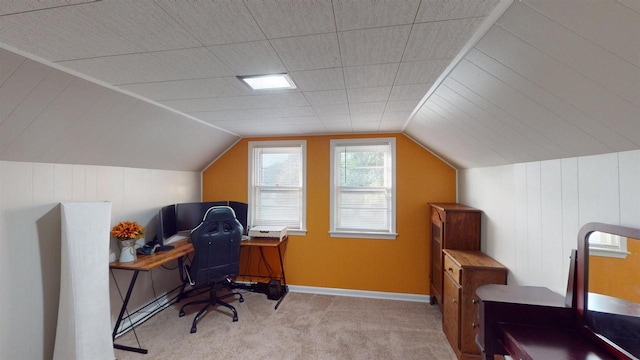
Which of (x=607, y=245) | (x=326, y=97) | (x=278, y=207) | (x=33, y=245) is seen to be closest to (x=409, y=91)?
(x=326, y=97)

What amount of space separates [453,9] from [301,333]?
9.41 ft

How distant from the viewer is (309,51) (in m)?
1.33

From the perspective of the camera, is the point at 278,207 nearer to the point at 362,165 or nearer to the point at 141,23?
the point at 362,165

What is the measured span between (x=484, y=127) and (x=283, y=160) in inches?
102

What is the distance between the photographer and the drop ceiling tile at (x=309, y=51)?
1222 millimetres

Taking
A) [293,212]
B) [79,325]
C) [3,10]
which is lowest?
[79,325]

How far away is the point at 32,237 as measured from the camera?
1794 millimetres

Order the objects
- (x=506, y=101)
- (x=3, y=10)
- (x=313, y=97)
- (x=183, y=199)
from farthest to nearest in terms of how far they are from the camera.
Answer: (x=183, y=199)
(x=313, y=97)
(x=506, y=101)
(x=3, y=10)

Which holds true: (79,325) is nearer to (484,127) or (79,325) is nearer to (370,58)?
(370,58)

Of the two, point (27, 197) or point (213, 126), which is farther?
point (213, 126)

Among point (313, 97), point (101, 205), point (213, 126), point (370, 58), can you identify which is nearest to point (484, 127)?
point (370, 58)

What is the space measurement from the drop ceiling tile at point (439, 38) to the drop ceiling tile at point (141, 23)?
1136 mm

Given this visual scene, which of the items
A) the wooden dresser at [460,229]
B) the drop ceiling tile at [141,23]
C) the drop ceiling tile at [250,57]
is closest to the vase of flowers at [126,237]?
the drop ceiling tile at [141,23]

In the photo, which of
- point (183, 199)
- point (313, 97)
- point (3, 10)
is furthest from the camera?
point (183, 199)
